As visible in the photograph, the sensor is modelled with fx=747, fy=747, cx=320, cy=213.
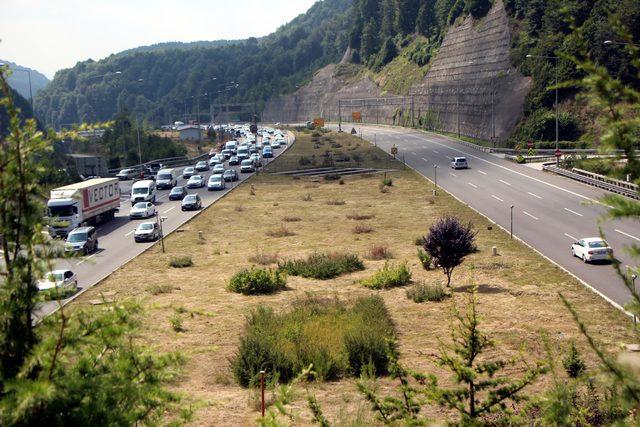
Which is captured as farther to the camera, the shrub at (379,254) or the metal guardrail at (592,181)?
the metal guardrail at (592,181)

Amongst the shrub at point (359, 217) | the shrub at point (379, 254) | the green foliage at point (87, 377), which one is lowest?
the shrub at point (359, 217)

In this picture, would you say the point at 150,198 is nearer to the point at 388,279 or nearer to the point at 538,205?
the point at 538,205

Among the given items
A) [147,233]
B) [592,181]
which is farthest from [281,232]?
[592,181]

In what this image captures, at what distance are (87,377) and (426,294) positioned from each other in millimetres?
22161

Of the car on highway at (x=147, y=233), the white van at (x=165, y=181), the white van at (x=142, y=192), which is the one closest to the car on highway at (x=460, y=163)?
the white van at (x=165, y=181)

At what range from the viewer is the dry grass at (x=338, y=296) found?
1819 centimetres

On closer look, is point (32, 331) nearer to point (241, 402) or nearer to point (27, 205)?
point (27, 205)

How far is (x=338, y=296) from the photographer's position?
1139 inches

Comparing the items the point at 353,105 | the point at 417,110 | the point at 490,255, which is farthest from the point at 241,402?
the point at 353,105

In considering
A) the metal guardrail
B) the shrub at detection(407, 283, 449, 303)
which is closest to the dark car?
the metal guardrail

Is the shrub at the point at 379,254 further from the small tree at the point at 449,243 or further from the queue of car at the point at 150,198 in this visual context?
the queue of car at the point at 150,198

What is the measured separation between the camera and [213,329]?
24844mm

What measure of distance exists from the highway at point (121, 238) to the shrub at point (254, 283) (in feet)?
19.0

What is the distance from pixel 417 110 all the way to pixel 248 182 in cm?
7844
